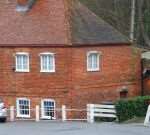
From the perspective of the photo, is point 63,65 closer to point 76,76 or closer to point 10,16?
point 76,76

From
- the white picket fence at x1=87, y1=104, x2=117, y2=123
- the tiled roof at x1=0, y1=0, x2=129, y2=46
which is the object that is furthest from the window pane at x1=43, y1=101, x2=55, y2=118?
the white picket fence at x1=87, y1=104, x2=117, y2=123

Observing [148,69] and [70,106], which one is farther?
[148,69]

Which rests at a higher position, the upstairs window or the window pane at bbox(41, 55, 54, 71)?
the upstairs window

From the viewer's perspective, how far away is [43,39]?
5191 centimetres

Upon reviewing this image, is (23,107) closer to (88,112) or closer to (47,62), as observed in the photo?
(47,62)

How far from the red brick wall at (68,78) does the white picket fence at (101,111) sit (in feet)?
20.4

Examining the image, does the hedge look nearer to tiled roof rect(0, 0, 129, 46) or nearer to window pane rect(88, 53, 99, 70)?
tiled roof rect(0, 0, 129, 46)

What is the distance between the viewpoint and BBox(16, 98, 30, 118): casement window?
2053 inches

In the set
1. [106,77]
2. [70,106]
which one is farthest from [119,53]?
[70,106]

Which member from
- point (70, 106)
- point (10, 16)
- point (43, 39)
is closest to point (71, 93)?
point (70, 106)

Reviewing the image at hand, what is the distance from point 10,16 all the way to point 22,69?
467 centimetres

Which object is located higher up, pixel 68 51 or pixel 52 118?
pixel 68 51

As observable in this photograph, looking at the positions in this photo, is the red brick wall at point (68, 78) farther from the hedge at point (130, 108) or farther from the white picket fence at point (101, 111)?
the hedge at point (130, 108)

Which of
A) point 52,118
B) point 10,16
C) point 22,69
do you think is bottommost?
point 52,118
